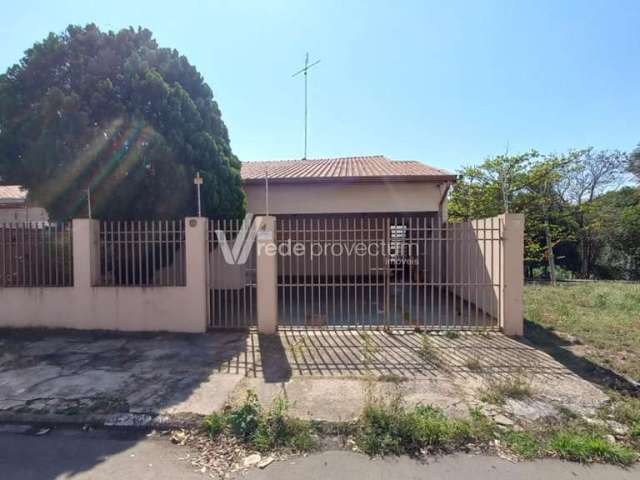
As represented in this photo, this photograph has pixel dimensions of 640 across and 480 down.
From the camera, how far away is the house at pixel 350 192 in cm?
967

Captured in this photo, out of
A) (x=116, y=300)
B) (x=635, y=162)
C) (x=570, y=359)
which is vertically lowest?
(x=570, y=359)

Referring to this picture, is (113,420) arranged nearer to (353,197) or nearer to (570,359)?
(570,359)

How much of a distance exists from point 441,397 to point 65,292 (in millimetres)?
6682

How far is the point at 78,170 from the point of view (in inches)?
262

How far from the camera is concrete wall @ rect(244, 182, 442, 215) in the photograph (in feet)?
32.2

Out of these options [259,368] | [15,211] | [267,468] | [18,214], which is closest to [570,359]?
[259,368]

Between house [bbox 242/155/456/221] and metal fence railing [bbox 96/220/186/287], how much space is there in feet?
11.2

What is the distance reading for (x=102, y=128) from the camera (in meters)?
6.77

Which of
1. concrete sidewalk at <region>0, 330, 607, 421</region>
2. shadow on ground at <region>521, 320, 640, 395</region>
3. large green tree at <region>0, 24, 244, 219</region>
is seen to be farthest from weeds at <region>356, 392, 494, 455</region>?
large green tree at <region>0, 24, 244, 219</region>

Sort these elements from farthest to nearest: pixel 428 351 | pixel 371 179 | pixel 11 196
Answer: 1. pixel 11 196
2. pixel 371 179
3. pixel 428 351

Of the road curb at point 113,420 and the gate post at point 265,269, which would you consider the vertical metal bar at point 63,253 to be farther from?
the gate post at point 265,269

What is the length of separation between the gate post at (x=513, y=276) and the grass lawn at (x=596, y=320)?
0.93 meters

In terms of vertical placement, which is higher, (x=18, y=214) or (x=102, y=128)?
(x=102, y=128)

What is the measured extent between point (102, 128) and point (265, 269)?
435cm
